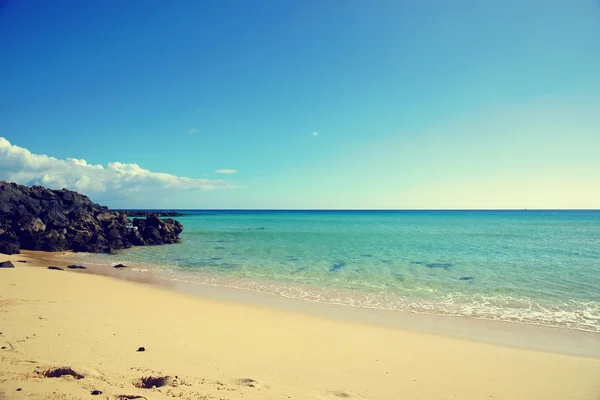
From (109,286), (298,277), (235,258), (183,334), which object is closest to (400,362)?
(183,334)

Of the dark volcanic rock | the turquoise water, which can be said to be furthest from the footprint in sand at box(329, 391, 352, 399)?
the dark volcanic rock

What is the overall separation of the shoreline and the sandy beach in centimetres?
45

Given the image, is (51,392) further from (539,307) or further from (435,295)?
(539,307)

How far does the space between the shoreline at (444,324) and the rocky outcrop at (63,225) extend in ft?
67.0

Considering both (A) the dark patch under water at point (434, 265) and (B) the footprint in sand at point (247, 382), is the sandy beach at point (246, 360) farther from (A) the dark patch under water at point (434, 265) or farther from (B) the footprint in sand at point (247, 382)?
(A) the dark patch under water at point (434, 265)

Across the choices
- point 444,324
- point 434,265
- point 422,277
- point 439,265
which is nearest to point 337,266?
point 422,277

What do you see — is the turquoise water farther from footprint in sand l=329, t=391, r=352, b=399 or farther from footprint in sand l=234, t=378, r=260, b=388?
footprint in sand l=234, t=378, r=260, b=388

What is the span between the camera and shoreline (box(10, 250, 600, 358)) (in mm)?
8922

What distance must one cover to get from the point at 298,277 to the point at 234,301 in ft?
18.4

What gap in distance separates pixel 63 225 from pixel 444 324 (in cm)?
3494

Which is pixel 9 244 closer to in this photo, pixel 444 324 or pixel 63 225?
pixel 63 225

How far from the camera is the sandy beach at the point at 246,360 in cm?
549

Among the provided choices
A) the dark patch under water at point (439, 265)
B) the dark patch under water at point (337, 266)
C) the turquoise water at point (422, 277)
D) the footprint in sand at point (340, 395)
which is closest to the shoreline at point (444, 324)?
the turquoise water at point (422, 277)

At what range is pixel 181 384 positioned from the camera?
5504mm
